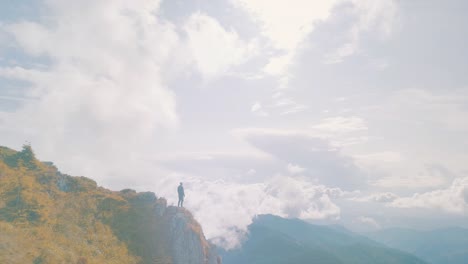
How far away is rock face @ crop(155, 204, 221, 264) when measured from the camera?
77.4 meters

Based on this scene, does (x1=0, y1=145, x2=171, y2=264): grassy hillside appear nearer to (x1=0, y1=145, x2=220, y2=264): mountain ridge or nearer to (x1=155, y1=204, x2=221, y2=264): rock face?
(x1=0, y1=145, x2=220, y2=264): mountain ridge

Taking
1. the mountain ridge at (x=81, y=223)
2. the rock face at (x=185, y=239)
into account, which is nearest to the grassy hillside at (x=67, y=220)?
the mountain ridge at (x=81, y=223)

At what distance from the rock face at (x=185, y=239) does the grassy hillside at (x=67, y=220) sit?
103 inches

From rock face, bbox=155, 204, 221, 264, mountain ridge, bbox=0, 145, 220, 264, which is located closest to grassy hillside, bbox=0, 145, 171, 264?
mountain ridge, bbox=0, 145, 220, 264

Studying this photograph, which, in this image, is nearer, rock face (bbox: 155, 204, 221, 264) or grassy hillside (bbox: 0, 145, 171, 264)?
grassy hillside (bbox: 0, 145, 171, 264)

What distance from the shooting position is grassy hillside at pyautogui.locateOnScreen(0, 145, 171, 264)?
5561 cm

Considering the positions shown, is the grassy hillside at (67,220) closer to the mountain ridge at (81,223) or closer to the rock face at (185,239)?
the mountain ridge at (81,223)

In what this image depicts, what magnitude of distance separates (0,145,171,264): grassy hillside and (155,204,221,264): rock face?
261 cm

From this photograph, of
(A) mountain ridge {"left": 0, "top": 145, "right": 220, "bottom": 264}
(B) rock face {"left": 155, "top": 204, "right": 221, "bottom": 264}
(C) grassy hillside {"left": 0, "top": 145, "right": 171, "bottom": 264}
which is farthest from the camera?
(B) rock face {"left": 155, "top": 204, "right": 221, "bottom": 264}

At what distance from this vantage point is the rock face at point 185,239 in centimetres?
7738

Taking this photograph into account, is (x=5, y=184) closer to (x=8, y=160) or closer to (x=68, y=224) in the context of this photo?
(x=8, y=160)

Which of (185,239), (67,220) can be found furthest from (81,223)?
(185,239)

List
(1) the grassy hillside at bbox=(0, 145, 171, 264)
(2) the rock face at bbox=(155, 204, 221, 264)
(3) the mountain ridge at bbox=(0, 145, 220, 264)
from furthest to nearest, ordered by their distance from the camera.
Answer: (2) the rock face at bbox=(155, 204, 221, 264)
(3) the mountain ridge at bbox=(0, 145, 220, 264)
(1) the grassy hillside at bbox=(0, 145, 171, 264)

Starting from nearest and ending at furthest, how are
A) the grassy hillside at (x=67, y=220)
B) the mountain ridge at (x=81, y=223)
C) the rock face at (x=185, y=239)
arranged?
the grassy hillside at (x=67, y=220) < the mountain ridge at (x=81, y=223) < the rock face at (x=185, y=239)
